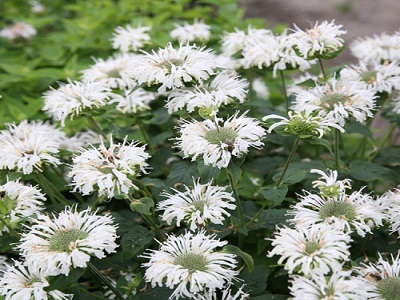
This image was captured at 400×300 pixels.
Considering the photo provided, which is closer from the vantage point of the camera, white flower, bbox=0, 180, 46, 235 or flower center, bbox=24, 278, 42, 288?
flower center, bbox=24, 278, 42, 288

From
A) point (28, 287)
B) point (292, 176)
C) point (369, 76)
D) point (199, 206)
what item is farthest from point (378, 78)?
point (28, 287)

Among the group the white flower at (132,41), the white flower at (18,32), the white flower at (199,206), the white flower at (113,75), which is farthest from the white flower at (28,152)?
the white flower at (18,32)

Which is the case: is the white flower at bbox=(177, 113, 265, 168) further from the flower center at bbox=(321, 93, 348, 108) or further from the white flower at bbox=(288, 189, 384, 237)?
the flower center at bbox=(321, 93, 348, 108)

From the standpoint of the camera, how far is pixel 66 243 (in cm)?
145

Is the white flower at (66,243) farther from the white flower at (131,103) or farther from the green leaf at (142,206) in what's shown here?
the white flower at (131,103)

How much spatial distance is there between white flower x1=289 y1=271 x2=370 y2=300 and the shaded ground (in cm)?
444

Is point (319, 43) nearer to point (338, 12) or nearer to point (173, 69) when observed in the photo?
point (173, 69)

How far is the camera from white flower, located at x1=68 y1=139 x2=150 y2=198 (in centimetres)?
151

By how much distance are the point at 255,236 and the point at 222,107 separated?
0.49 metres

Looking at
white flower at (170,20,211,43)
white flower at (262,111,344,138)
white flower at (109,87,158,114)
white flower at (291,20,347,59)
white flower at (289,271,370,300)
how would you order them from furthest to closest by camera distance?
1. white flower at (170,20,211,43)
2. white flower at (109,87,158,114)
3. white flower at (291,20,347,59)
4. white flower at (262,111,344,138)
5. white flower at (289,271,370,300)

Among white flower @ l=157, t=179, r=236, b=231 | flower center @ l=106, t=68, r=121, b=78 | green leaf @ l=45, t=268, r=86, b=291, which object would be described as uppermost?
flower center @ l=106, t=68, r=121, b=78

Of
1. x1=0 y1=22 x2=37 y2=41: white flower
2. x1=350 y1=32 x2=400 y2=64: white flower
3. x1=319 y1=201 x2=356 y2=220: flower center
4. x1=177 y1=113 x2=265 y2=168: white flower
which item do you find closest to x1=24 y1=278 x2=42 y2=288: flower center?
x1=177 y1=113 x2=265 y2=168: white flower

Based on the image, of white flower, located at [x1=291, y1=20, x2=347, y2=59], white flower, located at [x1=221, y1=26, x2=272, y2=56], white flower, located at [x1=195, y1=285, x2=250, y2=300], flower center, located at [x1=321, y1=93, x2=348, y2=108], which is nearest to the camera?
white flower, located at [x1=195, y1=285, x2=250, y2=300]

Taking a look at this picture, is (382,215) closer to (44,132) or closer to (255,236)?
(255,236)
